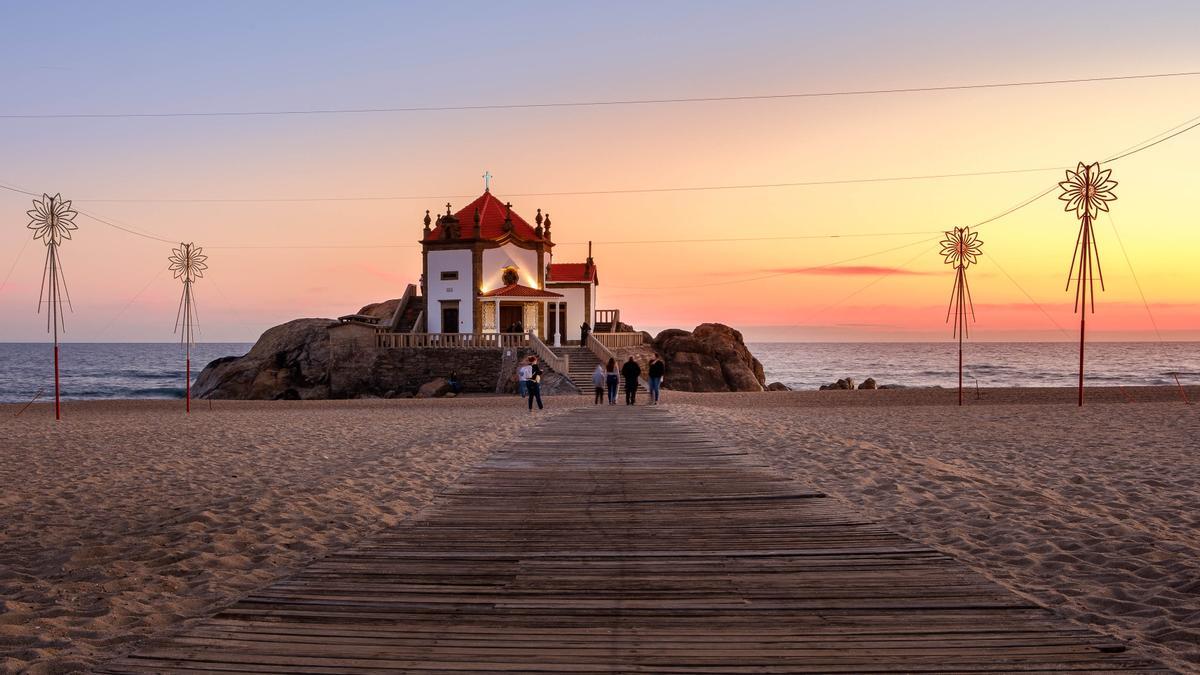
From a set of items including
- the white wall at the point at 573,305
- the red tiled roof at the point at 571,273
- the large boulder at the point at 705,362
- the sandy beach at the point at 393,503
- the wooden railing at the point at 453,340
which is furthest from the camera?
the red tiled roof at the point at 571,273

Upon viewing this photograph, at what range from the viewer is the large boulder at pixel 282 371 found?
41.3m

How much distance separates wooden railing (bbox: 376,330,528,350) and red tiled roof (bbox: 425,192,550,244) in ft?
22.7

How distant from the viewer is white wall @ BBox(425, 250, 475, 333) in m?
44.9

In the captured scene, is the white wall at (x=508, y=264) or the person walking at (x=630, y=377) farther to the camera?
the white wall at (x=508, y=264)

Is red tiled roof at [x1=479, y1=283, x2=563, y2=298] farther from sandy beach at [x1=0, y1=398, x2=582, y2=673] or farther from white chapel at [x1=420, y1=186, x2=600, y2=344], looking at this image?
sandy beach at [x1=0, y1=398, x2=582, y2=673]

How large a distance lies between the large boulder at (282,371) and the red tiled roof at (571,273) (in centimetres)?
1419

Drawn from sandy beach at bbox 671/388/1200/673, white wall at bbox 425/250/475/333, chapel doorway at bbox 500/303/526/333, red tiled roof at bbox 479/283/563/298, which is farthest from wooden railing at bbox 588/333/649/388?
sandy beach at bbox 671/388/1200/673

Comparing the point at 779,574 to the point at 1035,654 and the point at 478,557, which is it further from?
the point at 478,557

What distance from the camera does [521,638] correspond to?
4.53 m

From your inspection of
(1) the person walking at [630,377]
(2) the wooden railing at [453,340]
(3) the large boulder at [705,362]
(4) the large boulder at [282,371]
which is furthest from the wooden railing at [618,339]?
(4) the large boulder at [282,371]

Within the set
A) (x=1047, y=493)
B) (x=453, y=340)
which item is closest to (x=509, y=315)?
(x=453, y=340)

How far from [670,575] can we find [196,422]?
19.6 meters

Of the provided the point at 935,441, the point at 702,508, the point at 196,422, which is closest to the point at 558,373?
the point at 196,422

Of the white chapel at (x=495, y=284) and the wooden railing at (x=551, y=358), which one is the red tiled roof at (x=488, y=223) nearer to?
the white chapel at (x=495, y=284)
